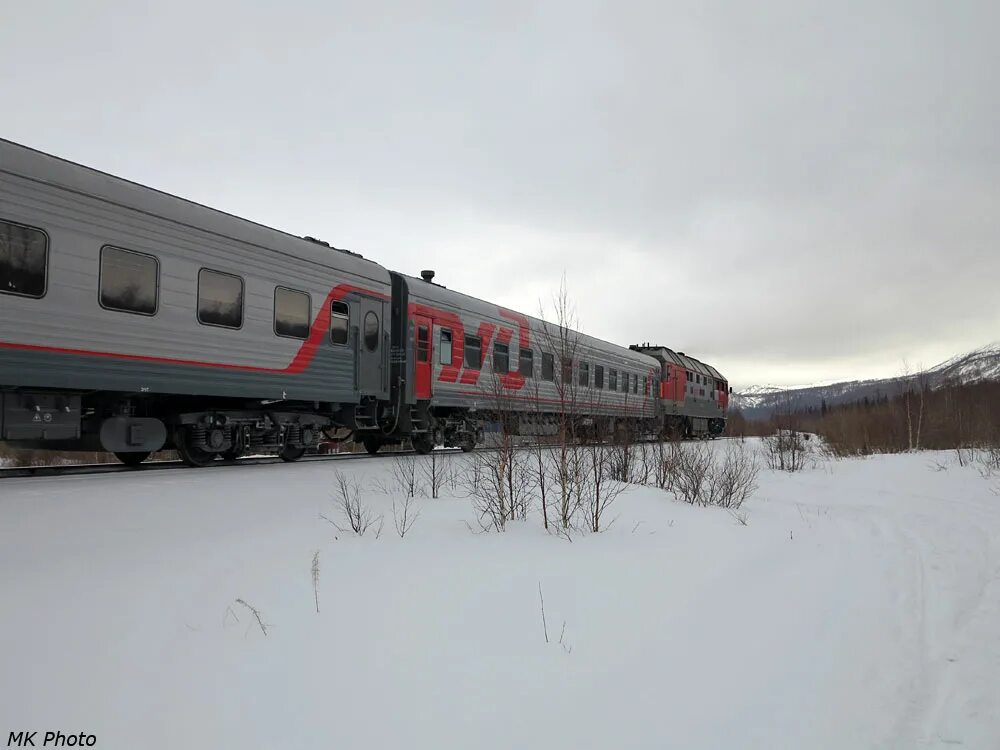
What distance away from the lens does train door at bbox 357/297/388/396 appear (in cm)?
1108

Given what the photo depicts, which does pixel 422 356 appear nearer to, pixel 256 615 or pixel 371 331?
pixel 371 331

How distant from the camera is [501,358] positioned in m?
15.0

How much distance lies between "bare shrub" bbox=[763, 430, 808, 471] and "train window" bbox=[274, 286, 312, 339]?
1340 centimetres

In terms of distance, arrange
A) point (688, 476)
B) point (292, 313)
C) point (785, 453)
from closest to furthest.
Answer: point (688, 476)
point (292, 313)
point (785, 453)

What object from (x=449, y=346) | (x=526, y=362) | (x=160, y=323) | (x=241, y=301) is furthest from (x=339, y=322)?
(x=526, y=362)

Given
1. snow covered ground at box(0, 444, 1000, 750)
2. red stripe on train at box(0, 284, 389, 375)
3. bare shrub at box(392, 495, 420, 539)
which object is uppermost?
red stripe on train at box(0, 284, 389, 375)

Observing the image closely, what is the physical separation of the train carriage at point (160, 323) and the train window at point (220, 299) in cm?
2

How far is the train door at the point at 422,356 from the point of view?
12227 millimetres

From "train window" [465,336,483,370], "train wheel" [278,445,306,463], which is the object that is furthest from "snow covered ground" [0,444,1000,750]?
"train window" [465,336,483,370]

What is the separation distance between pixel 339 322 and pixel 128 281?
367cm

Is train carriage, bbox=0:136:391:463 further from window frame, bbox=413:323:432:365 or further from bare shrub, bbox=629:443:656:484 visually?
bare shrub, bbox=629:443:656:484

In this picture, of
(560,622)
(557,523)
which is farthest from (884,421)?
(560,622)

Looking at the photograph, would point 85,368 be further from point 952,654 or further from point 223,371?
point 952,654

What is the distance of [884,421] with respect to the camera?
1265 inches
